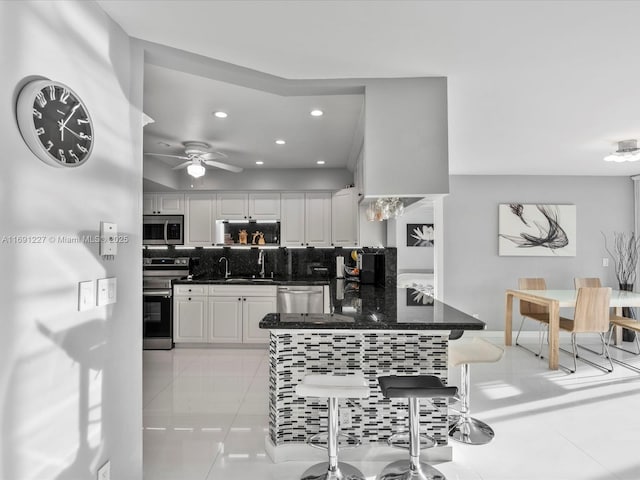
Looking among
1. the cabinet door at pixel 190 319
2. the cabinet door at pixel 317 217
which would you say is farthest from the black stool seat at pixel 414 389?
the cabinet door at pixel 190 319

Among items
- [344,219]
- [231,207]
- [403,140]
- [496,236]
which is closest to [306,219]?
[344,219]

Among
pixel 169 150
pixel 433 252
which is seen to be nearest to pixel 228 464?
pixel 169 150

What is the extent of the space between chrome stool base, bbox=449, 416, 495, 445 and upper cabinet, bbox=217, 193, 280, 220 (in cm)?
373

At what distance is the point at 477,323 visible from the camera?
2.30 meters

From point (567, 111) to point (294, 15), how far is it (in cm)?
264

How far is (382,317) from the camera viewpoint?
2477 millimetres

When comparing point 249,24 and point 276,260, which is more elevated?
point 249,24

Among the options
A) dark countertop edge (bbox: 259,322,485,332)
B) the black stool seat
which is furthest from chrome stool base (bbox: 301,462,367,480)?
dark countertop edge (bbox: 259,322,485,332)

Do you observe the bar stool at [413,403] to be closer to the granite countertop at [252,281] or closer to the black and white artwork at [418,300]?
the black and white artwork at [418,300]

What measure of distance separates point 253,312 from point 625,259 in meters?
5.68

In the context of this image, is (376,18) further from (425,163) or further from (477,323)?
(477,323)

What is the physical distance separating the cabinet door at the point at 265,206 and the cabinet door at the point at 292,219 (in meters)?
0.09

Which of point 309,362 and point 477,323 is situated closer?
point 477,323

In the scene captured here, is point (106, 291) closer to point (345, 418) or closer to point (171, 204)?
point (345, 418)
